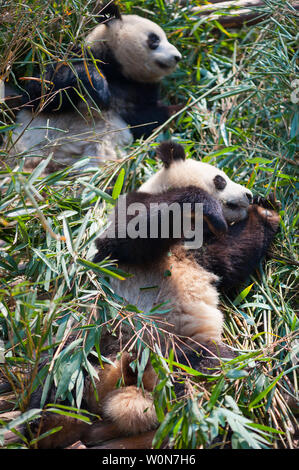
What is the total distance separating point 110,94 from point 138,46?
0.51 metres

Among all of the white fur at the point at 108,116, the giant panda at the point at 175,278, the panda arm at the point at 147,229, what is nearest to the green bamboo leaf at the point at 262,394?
the giant panda at the point at 175,278

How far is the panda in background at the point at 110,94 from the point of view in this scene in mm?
3975

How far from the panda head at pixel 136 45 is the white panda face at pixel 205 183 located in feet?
4.98

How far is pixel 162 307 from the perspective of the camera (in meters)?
2.84

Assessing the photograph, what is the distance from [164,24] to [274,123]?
156 centimetres

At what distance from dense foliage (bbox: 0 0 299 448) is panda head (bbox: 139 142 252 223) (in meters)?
0.27

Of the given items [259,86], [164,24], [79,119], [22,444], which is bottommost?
[22,444]

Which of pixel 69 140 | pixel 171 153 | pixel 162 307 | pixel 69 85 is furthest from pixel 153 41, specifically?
pixel 162 307

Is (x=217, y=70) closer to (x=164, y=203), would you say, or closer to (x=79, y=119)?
(x=79, y=119)

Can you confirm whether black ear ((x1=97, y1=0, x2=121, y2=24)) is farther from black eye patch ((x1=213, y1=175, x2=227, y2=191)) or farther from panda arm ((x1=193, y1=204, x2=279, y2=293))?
panda arm ((x1=193, y1=204, x2=279, y2=293))

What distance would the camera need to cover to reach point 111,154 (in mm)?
4066

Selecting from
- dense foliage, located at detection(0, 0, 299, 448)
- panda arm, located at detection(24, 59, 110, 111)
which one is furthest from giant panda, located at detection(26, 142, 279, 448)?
panda arm, located at detection(24, 59, 110, 111)

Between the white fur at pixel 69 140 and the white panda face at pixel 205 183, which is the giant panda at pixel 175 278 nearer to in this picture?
the white panda face at pixel 205 183
